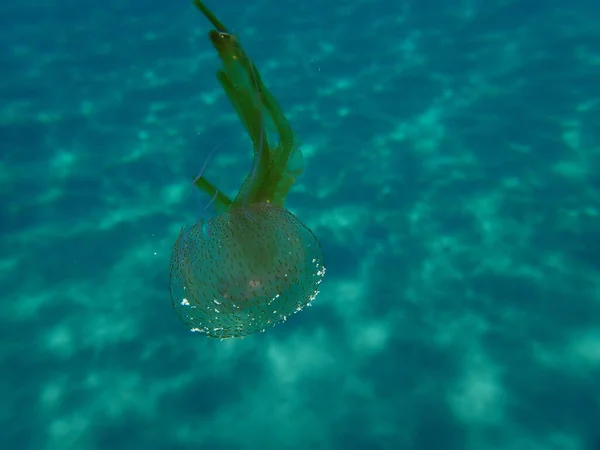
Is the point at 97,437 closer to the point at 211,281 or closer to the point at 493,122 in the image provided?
the point at 211,281

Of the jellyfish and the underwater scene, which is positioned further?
the underwater scene

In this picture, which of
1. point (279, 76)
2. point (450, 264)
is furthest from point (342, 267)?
point (279, 76)

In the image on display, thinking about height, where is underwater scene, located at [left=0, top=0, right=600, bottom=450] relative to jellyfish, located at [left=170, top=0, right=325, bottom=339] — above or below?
below

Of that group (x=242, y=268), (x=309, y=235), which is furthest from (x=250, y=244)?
(x=309, y=235)

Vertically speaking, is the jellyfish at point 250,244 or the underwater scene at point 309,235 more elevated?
the jellyfish at point 250,244

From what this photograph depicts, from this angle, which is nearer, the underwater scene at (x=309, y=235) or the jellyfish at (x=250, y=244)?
the jellyfish at (x=250, y=244)

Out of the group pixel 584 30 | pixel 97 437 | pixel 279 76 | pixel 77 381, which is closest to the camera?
pixel 97 437

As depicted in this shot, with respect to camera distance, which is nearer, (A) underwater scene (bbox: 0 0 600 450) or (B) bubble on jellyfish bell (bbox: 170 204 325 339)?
(B) bubble on jellyfish bell (bbox: 170 204 325 339)
